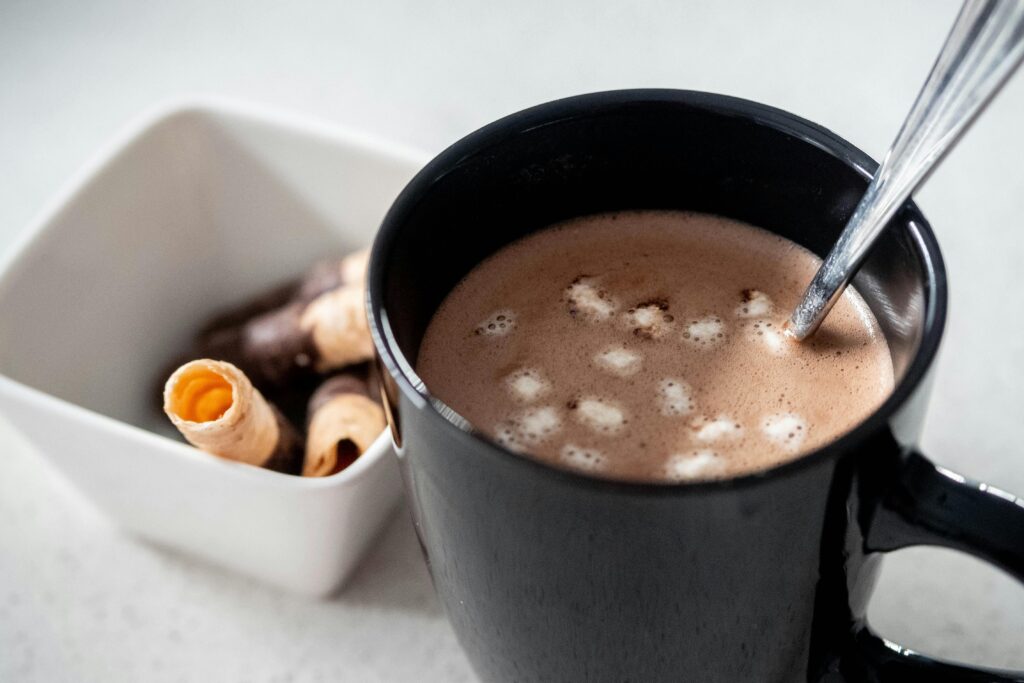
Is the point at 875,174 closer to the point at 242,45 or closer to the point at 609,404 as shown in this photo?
the point at 609,404

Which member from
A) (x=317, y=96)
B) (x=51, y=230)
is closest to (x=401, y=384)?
(x=51, y=230)

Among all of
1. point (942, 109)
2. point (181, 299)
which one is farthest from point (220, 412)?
point (942, 109)

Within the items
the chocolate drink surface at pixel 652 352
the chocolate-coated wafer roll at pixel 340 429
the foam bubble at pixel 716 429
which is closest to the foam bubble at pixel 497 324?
Result: the chocolate drink surface at pixel 652 352

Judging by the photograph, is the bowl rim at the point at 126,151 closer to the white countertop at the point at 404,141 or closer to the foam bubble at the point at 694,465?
the white countertop at the point at 404,141

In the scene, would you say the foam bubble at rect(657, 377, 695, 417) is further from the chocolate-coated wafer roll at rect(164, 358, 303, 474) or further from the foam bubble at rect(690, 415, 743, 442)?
the chocolate-coated wafer roll at rect(164, 358, 303, 474)

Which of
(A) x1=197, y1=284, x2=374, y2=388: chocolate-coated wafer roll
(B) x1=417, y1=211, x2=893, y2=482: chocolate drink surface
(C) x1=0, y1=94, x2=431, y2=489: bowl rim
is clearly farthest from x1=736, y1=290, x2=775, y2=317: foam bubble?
(A) x1=197, y1=284, x2=374, y2=388: chocolate-coated wafer roll

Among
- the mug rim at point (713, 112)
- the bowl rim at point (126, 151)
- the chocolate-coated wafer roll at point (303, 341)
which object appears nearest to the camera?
the mug rim at point (713, 112)
